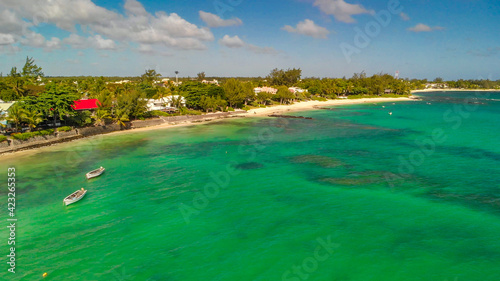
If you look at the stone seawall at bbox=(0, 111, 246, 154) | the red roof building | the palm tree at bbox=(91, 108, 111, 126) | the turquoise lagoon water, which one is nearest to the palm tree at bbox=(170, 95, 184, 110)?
→ the stone seawall at bbox=(0, 111, 246, 154)

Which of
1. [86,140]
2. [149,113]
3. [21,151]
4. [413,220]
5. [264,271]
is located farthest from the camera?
[149,113]

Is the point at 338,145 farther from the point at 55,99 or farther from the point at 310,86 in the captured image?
the point at 310,86

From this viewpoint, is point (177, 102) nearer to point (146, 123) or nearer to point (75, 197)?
point (146, 123)

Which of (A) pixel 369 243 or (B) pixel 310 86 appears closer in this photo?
(A) pixel 369 243

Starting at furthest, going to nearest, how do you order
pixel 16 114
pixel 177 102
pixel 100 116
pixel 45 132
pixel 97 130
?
pixel 177 102, pixel 100 116, pixel 97 130, pixel 45 132, pixel 16 114

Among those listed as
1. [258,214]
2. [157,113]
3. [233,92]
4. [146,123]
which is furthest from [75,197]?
[233,92]

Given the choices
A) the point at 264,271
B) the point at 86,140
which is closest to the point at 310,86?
the point at 86,140

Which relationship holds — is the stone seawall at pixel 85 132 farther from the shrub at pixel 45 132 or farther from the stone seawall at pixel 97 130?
the shrub at pixel 45 132
